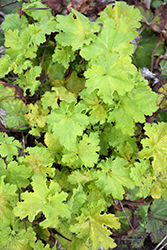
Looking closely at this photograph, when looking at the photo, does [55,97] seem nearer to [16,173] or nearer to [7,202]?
[16,173]

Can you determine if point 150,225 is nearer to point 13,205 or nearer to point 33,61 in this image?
point 13,205

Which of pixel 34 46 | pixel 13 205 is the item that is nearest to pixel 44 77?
pixel 34 46

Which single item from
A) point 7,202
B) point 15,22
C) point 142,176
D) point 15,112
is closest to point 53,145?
point 15,112

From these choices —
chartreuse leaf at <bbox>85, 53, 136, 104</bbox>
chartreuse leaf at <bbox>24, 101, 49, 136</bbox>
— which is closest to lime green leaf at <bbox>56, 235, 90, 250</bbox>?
chartreuse leaf at <bbox>24, 101, 49, 136</bbox>

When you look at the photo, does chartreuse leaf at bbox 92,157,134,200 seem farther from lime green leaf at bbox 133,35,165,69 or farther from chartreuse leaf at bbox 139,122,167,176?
lime green leaf at bbox 133,35,165,69

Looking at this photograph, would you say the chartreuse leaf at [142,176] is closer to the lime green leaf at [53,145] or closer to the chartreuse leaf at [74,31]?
the lime green leaf at [53,145]
